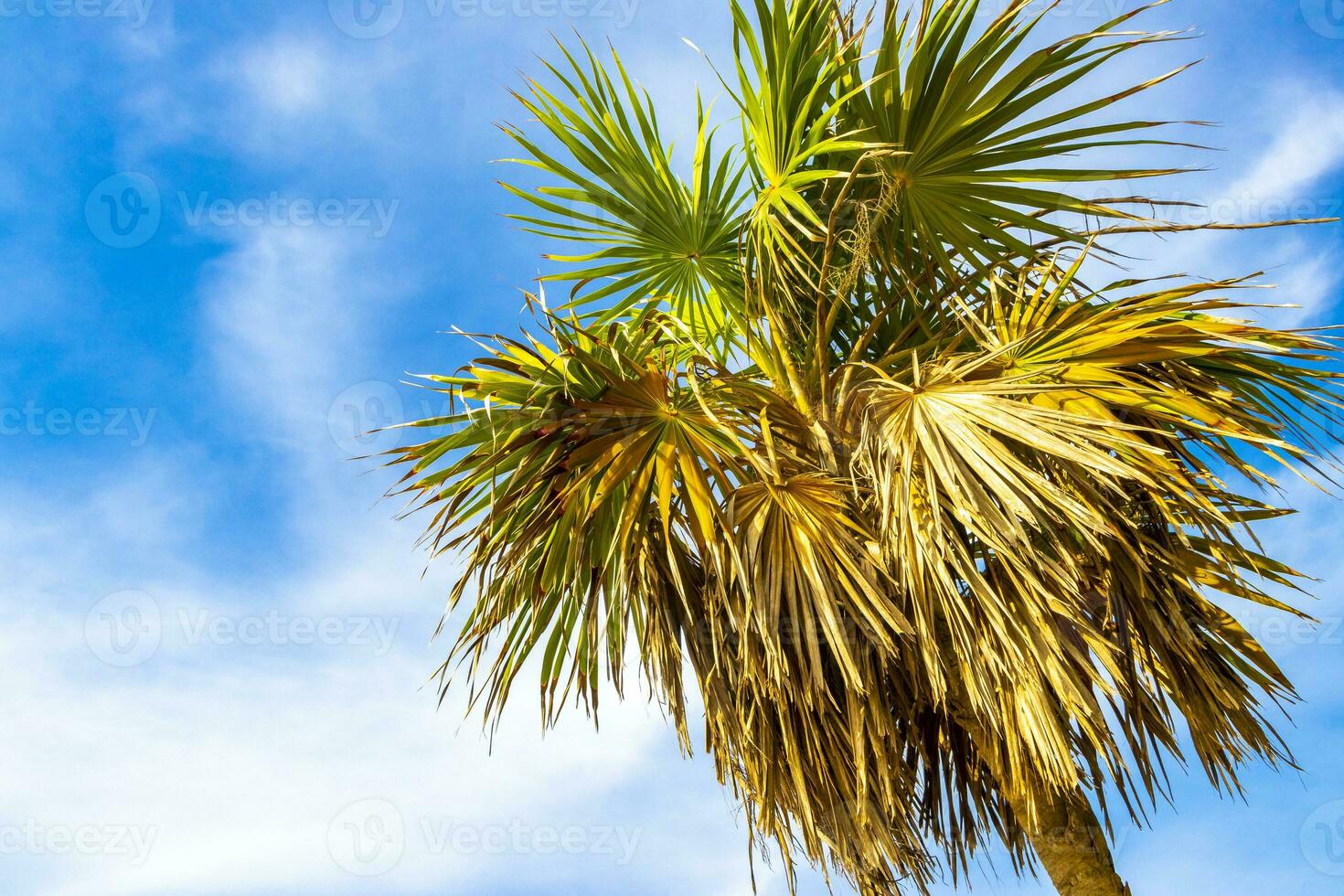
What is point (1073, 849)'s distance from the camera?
4.55 m

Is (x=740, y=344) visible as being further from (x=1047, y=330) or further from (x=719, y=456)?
(x=1047, y=330)

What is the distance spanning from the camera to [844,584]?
4.09m

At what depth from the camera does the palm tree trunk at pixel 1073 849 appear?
14.8 ft

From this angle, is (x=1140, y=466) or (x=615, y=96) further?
(x=615, y=96)

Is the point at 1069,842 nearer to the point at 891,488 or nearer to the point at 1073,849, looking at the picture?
the point at 1073,849

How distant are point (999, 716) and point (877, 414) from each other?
1.33m

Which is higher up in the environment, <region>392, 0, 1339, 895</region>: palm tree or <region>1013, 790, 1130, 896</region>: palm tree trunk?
A: <region>392, 0, 1339, 895</region>: palm tree

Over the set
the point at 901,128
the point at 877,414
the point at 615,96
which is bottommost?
the point at 877,414

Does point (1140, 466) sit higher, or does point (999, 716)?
point (1140, 466)

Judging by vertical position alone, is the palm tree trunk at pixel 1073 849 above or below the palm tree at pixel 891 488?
below

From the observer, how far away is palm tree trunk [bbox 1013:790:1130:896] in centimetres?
451

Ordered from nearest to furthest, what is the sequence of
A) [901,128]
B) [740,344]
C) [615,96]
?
[901,128] < [615,96] < [740,344]

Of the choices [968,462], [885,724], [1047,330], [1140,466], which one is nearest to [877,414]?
[968,462]

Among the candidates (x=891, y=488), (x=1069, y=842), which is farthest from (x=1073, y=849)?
(x=891, y=488)
